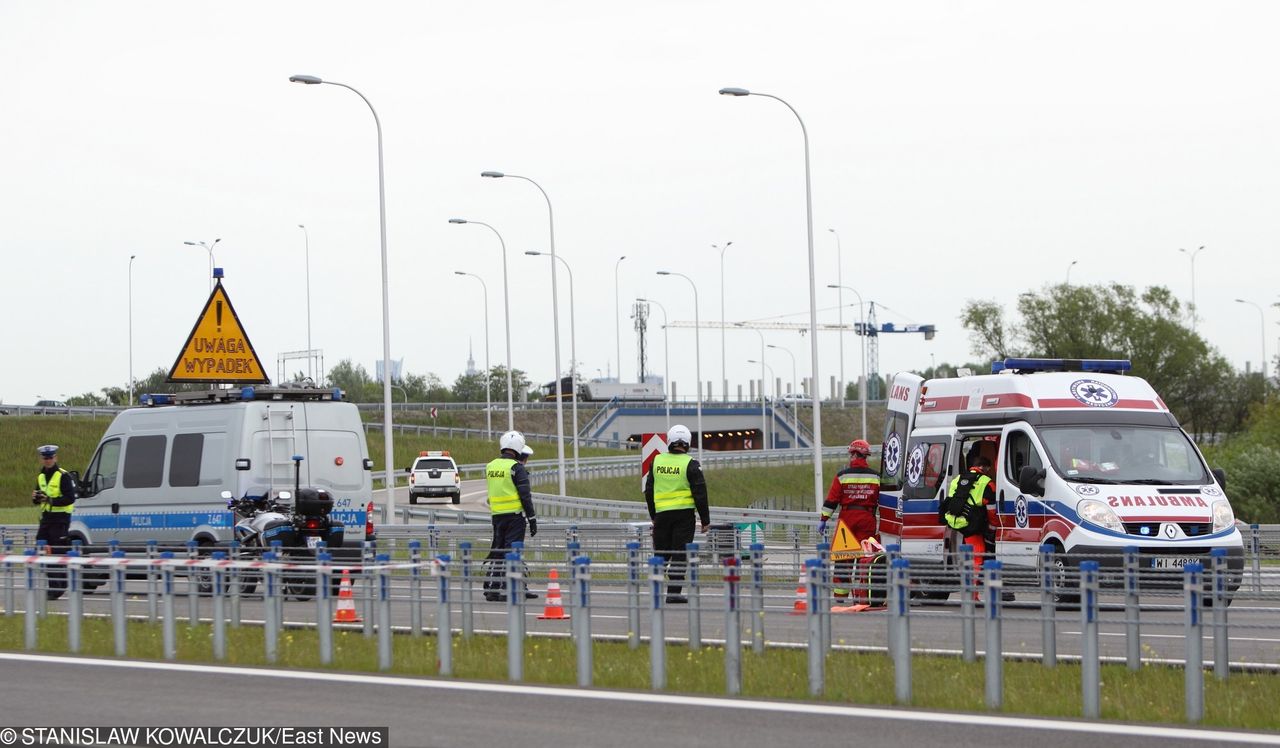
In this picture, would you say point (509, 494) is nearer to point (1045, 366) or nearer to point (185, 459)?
point (185, 459)

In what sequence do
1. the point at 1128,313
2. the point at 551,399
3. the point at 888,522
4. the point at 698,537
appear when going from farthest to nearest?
the point at 551,399 → the point at 1128,313 → the point at 698,537 → the point at 888,522

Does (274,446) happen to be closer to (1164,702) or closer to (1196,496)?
(1196,496)

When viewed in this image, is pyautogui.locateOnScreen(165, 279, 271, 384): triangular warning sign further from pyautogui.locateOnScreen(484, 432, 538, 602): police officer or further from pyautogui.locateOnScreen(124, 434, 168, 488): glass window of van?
pyautogui.locateOnScreen(484, 432, 538, 602): police officer

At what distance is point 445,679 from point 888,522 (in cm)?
916

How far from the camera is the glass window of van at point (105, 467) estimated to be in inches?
920

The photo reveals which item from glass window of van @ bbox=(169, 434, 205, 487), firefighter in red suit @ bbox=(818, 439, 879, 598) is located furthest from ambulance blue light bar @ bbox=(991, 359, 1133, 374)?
glass window of van @ bbox=(169, 434, 205, 487)

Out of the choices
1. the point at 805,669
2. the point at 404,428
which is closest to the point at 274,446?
the point at 805,669

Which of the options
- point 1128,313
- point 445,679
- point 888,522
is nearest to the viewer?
point 445,679

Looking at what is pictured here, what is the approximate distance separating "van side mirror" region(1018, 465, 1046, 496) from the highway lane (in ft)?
24.6

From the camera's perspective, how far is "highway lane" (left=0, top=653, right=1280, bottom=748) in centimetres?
1002

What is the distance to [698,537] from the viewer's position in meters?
30.8

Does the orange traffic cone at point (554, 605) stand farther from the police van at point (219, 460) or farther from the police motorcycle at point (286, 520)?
the police van at point (219, 460)

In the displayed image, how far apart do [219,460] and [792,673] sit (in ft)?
35.5

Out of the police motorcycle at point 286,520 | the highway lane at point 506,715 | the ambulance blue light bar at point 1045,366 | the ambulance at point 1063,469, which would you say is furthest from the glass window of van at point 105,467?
the ambulance blue light bar at point 1045,366
